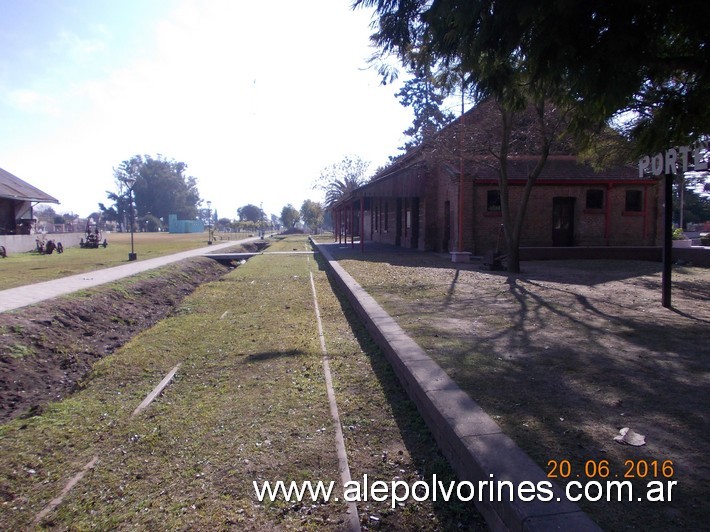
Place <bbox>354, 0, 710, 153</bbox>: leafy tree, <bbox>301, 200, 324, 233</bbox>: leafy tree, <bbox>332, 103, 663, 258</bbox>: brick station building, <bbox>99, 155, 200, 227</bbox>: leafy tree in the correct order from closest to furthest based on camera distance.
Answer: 1. <bbox>354, 0, 710, 153</bbox>: leafy tree
2. <bbox>332, 103, 663, 258</bbox>: brick station building
3. <bbox>301, 200, 324, 233</bbox>: leafy tree
4. <bbox>99, 155, 200, 227</bbox>: leafy tree

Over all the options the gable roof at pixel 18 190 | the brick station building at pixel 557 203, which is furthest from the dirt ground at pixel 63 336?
the gable roof at pixel 18 190

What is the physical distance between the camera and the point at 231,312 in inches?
461

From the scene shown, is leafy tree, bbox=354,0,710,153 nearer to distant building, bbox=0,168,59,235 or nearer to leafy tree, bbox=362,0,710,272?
leafy tree, bbox=362,0,710,272

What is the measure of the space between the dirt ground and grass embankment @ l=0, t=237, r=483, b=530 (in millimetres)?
573

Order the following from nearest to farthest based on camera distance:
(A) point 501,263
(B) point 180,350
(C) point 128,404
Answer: (C) point 128,404 → (B) point 180,350 → (A) point 501,263

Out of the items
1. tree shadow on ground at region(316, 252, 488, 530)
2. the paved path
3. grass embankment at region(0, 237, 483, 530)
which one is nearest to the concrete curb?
tree shadow on ground at region(316, 252, 488, 530)

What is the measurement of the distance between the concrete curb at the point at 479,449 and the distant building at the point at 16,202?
3281 centimetres

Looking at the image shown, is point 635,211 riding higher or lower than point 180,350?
higher

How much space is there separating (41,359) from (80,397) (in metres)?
2.08

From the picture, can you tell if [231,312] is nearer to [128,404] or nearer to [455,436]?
[128,404]

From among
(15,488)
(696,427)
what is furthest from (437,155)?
(15,488)

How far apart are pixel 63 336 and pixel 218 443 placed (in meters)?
5.88

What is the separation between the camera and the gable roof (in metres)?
32.0
